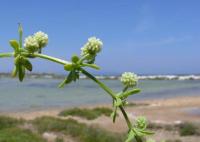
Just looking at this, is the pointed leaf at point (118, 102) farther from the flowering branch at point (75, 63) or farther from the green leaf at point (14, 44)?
the green leaf at point (14, 44)

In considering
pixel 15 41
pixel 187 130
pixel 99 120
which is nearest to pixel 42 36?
pixel 15 41

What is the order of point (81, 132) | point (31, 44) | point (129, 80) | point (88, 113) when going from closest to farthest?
point (31, 44), point (129, 80), point (81, 132), point (88, 113)

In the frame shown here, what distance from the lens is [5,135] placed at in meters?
14.2

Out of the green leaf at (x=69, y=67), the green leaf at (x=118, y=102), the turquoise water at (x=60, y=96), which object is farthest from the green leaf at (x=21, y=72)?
the turquoise water at (x=60, y=96)

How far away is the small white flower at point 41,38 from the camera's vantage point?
1.18 meters

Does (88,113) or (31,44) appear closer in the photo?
(31,44)

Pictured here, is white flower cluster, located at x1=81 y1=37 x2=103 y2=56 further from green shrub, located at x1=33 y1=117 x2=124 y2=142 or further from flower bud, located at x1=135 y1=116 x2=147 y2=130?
green shrub, located at x1=33 y1=117 x2=124 y2=142

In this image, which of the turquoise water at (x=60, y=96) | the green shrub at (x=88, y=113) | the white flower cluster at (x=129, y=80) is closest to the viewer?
the white flower cluster at (x=129, y=80)

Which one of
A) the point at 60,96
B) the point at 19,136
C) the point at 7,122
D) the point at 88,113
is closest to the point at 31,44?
the point at 19,136

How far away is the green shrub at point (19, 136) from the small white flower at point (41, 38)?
478 inches

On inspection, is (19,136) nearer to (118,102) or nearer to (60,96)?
(118,102)

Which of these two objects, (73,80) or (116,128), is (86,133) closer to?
(116,128)

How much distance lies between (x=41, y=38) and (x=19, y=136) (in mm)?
13222

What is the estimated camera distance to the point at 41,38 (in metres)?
1.21
